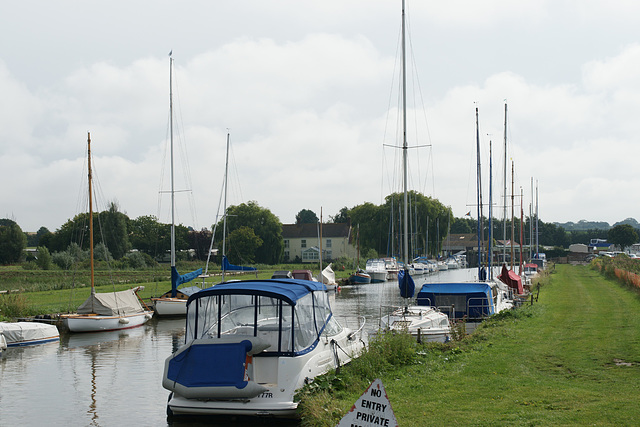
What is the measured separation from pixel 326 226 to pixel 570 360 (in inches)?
5059

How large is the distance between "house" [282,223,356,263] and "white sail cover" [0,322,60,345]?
10670 centimetres

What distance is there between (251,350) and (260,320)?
1821 millimetres

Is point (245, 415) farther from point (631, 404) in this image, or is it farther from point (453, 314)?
point (453, 314)

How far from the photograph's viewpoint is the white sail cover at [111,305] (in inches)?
1325

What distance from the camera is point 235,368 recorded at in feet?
43.5

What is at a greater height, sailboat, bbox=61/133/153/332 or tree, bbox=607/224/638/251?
tree, bbox=607/224/638/251

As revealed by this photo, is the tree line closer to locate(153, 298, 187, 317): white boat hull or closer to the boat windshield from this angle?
locate(153, 298, 187, 317): white boat hull

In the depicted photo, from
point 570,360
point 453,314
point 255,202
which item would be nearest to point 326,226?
point 255,202

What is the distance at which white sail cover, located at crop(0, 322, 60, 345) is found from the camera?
27.4m

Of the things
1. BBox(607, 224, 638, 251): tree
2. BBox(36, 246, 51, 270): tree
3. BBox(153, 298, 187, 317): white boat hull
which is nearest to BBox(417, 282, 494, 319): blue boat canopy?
BBox(153, 298, 187, 317): white boat hull

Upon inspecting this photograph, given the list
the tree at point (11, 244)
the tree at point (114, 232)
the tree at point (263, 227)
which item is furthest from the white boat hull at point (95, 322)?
the tree at point (263, 227)

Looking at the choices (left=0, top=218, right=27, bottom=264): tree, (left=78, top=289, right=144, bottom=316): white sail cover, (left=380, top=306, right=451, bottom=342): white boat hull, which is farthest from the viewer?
(left=0, top=218, right=27, bottom=264): tree

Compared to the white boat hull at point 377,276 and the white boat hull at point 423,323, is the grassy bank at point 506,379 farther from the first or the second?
the white boat hull at point 377,276

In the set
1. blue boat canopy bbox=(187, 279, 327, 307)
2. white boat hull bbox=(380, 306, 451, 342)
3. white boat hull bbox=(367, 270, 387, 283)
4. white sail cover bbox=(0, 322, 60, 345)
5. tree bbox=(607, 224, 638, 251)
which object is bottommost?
white boat hull bbox=(367, 270, 387, 283)
